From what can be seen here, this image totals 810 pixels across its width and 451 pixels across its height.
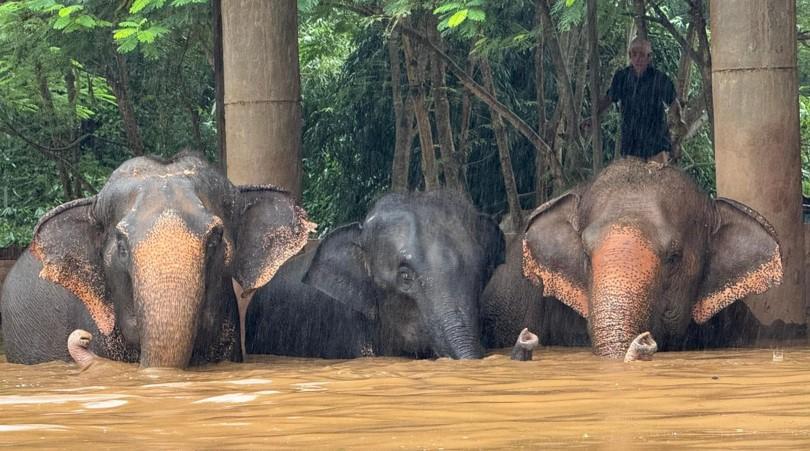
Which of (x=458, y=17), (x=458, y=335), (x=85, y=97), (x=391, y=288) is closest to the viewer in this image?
(x=458, y=335)

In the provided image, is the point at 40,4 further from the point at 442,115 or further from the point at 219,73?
the point at 442,115

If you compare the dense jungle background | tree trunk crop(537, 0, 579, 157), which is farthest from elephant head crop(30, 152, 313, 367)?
tree trunk crop(537, 0, 579, 157)

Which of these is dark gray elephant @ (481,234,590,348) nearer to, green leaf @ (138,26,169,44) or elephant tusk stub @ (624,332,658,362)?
elephant tusk stub @ (624,332,658,362)

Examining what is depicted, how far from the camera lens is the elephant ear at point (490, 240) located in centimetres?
848

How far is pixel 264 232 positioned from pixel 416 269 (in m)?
0.85

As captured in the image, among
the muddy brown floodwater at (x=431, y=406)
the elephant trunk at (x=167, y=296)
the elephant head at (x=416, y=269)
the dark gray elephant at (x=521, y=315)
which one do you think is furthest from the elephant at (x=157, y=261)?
the dark gray elephant at (x=521, y=315)

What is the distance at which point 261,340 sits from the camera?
9.39 metres

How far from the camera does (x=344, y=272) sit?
8.79 meters

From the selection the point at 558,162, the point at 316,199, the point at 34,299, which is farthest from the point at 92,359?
the point at 316,199

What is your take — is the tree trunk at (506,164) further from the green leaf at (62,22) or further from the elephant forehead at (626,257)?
the elephant forehead at (626,257)

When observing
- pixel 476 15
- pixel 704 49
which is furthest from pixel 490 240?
pixel 704 49

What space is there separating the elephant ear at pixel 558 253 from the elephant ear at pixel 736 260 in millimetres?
635

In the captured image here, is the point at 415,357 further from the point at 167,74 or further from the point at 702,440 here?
the point at 167,74

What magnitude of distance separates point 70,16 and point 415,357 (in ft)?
15.2
